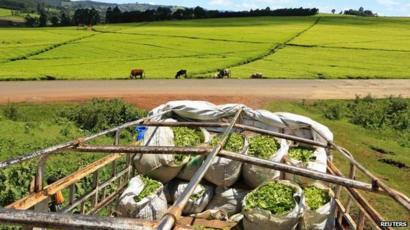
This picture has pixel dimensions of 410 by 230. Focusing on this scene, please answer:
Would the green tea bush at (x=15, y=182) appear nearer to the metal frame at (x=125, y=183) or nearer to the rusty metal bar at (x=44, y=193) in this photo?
the metal frame at (x=125, y=183)

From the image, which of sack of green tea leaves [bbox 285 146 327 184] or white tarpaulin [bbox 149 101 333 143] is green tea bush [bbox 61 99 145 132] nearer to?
white tarpaulin [bbox 149 101 333 143]

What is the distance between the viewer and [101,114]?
1622 centimetres

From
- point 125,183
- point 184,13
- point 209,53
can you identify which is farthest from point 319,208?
point 184,13

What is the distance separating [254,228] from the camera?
20.5 feet

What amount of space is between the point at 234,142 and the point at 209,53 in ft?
97.5

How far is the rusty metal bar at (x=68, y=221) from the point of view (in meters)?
2.54

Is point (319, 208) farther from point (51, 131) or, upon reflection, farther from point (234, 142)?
point (51, 131)

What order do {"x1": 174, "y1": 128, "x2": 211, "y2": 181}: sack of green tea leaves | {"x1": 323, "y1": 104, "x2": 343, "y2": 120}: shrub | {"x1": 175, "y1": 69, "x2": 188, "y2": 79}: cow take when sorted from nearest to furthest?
{"x1": 174, "y1": 128, "x2": 211, "y2": 181}: sack of green tea leaves, {"x1": 323, "y1": 104, "x2": 343, "y2": 120}: shrub, {"x1": 175, "y1": 69, "x2": 188, "y2": 79}: cow

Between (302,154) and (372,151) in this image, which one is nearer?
(302,154)

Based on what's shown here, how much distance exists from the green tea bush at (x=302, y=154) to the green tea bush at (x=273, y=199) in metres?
0.91

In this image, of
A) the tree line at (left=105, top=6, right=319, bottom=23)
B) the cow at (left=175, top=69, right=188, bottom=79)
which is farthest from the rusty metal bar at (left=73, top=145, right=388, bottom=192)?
the tree line at (left=105, top=6, right=319, bottom=23)

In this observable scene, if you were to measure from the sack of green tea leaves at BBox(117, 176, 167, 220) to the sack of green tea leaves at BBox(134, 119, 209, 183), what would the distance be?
0.99ft

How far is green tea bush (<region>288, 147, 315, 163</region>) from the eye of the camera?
296 inches

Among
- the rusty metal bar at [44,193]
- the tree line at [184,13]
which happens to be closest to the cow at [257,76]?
the rusty metal bar at [44,193]
